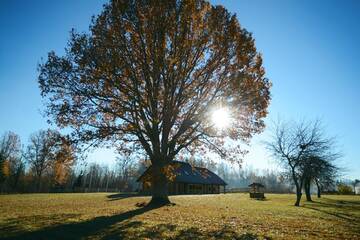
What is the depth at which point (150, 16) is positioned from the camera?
1575 centimetres

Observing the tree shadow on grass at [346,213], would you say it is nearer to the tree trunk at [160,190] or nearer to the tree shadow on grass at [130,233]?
the tree shadow on grass at [130,233]

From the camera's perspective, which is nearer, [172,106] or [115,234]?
[115,234]

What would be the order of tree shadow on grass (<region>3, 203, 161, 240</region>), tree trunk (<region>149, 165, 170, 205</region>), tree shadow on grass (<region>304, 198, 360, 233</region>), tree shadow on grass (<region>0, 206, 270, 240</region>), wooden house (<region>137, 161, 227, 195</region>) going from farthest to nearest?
wooden house (<region>137, 161, 227, 195</region>), tree trunk (<region>149, 165, 170, 205</region>), tree shadow on grass (<region>304, 198, 360, 233</region>), tree shadow on grass (<region>0, 206, 270, 240</region>), tree shadow on grass (<region>3, 203, 161, 240</region>)

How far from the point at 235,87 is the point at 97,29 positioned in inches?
403

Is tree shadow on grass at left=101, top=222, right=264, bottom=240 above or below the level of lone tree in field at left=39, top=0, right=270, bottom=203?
below

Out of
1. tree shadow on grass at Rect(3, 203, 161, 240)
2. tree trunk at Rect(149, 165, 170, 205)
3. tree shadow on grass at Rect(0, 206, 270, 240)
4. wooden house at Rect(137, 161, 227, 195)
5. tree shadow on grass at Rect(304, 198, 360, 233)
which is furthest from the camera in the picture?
wooden house at Rect(137, 161, 227, 195)

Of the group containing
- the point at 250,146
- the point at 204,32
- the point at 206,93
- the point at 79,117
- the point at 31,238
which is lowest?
the point at 31,238

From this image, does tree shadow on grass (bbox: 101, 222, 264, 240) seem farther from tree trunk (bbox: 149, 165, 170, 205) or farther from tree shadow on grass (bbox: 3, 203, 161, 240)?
tree trunk (bbox: 149, 165, 170, 205)

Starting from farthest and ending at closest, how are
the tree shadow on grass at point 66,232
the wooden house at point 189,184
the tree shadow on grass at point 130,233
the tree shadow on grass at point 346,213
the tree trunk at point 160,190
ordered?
the wooden house at point 189,184 < the tree trunk at point 160,190 < the tree shadow on grass at point 346,213 < the tree shadow on grass at point 130,233 < the tree shadow on grass at point 66,232

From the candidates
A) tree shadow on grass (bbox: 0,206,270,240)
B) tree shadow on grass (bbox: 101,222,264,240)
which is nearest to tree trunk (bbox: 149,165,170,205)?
tree shadow on grass (bbox: 0,206,270,240)

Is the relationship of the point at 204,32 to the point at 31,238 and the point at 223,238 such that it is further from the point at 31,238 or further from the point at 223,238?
the point at 31,238

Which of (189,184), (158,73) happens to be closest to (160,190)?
(158,73)

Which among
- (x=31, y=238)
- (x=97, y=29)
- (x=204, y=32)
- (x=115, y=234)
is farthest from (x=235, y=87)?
(x=31, y=238)

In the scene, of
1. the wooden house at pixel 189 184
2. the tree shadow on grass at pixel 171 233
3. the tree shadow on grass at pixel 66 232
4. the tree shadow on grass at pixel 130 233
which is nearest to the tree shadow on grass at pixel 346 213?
the tree shadow on grass at pixel 171 233
